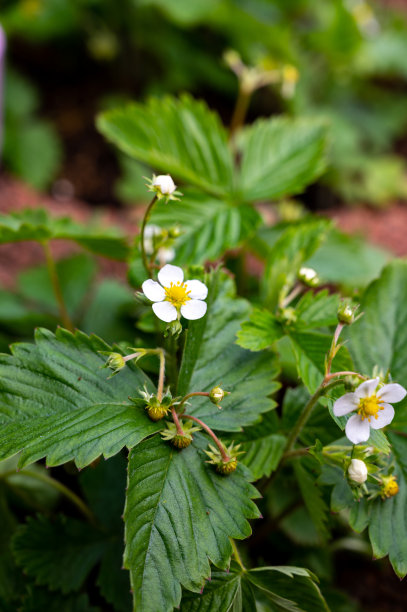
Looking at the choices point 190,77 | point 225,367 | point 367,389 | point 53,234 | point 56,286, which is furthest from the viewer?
point 190,77

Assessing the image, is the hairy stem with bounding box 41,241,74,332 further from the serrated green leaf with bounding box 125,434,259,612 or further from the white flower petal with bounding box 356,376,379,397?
the white flower petal with bounding box 356,376,379,397

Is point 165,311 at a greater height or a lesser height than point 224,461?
greater

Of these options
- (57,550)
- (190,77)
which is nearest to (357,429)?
(57,550)

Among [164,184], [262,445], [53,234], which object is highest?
[164,184]

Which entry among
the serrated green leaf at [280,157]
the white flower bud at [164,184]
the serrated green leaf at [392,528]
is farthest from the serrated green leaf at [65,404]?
the serrated green leaf at [280,157]

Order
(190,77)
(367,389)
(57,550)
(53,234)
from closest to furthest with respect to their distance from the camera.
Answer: (367,389) → (57,550) → (53,234) → (190,77)

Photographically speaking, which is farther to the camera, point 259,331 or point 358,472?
point 259,331

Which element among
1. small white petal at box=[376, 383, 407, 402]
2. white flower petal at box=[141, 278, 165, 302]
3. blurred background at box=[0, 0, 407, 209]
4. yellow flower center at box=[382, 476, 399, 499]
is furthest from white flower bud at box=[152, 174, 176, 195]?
blurred background at box=[0, 0, 407, 209]

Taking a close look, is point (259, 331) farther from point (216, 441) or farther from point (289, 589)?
point (289, 589)

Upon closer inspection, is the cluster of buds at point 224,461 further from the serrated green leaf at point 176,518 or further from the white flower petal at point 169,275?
the white flower petal at point 169,275
